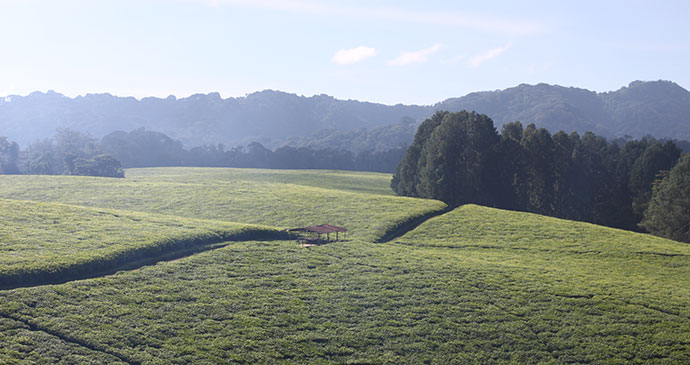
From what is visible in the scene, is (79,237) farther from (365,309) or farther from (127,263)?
(365,309)

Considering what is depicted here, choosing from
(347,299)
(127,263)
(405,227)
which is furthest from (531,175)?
(127,263)

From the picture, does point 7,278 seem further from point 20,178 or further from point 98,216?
point 20,178

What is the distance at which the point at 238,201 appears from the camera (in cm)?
6047

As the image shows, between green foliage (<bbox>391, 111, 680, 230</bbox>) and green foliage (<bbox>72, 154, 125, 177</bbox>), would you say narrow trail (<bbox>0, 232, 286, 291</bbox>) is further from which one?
green foliage (<bbox>72, 154, 125, 177</bbox>)

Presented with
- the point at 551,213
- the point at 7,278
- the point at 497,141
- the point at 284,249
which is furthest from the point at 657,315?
the point at 497,141

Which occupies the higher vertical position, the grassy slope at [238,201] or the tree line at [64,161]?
the tree line at [64,161]

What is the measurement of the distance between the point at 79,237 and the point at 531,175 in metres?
59.6

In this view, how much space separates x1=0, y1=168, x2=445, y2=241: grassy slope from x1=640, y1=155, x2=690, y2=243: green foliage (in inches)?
1040

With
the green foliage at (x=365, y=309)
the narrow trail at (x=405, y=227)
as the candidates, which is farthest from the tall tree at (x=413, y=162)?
the green foliage at (x=365, y=309)

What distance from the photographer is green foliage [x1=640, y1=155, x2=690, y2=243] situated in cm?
5903

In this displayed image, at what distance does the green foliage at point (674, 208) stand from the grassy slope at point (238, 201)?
26426mm

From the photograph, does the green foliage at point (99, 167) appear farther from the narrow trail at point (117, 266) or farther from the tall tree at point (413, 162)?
the narrow trail at point (117, 266)

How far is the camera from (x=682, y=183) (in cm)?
5994

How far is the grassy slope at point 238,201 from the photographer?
51438mm
